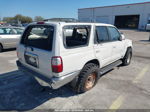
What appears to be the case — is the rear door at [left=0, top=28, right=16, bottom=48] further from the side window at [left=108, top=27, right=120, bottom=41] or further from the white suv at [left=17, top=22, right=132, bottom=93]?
the side window at [left=108, top=27, right=120, bottom=41]

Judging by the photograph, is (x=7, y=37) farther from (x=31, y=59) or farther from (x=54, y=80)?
(x=54, y=80)

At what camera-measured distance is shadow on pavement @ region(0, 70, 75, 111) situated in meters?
2.95

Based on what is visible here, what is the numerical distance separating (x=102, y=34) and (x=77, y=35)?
2.45ft

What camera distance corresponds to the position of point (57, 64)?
8.36 ft

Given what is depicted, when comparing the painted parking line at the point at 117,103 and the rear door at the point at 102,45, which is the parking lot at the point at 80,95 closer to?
the painted parking line at the point at 117,103

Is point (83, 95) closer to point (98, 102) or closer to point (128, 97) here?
point (98, 102)

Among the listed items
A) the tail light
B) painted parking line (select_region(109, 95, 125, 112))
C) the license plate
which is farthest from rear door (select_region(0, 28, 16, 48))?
painted parking line (select_region(109, 95, 125, 112))

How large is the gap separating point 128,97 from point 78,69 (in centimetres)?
152

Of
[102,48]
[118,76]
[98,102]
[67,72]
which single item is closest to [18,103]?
[67,72]

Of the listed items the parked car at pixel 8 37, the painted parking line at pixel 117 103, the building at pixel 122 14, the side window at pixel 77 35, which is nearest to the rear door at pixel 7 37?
the parked car at pixel 8 37

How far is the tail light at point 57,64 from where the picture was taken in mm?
2527

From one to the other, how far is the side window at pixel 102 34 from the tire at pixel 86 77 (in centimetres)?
79

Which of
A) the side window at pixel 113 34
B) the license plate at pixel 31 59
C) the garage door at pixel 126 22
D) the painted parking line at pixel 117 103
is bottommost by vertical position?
the painted parking line at pixel 117 103

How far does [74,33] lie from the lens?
3.67m
